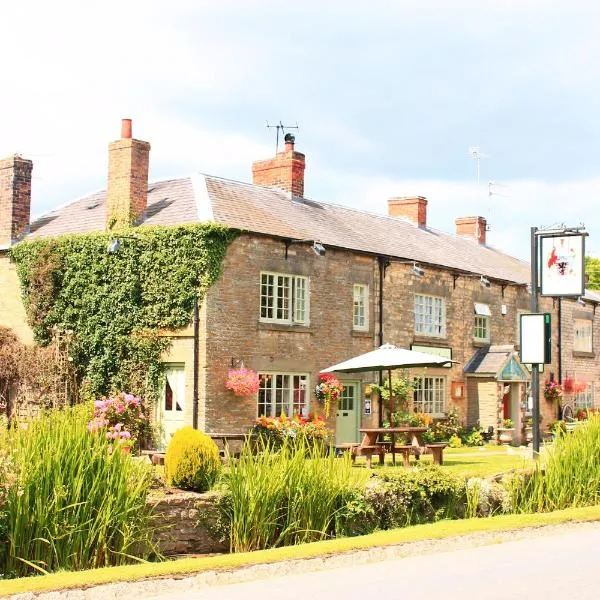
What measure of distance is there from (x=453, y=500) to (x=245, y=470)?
3.46 metres

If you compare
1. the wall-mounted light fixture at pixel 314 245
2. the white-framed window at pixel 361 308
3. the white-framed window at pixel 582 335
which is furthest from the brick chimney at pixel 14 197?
the white-framed window at pixel 582 335

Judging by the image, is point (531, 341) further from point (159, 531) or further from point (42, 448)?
point (42, 448)

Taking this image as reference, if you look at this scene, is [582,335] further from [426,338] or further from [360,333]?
[360,333]

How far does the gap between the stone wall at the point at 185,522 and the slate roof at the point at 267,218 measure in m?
12.7

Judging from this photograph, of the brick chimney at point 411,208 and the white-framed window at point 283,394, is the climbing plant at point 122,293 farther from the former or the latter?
the brick chimney at point 411,208

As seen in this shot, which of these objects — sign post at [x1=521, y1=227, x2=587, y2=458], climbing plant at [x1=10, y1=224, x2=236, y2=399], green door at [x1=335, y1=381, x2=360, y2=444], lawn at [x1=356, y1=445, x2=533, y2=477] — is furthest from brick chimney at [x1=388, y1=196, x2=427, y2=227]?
sign post at [x1=521, y1=227, x2=587, y2=458]

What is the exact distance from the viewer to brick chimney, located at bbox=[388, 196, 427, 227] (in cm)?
3544

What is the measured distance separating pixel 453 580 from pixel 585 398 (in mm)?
32193

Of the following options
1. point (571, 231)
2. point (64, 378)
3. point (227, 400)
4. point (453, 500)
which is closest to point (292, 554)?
point (453, 500)

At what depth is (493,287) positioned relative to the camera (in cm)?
3347

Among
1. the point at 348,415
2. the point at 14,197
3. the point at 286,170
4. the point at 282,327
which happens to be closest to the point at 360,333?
the point at 348,415

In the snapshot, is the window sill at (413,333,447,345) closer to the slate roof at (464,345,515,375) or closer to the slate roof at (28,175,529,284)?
the slate roof at (464,345,515,375)

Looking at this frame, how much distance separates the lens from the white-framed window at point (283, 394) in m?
24.1

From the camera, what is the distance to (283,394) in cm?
2459
